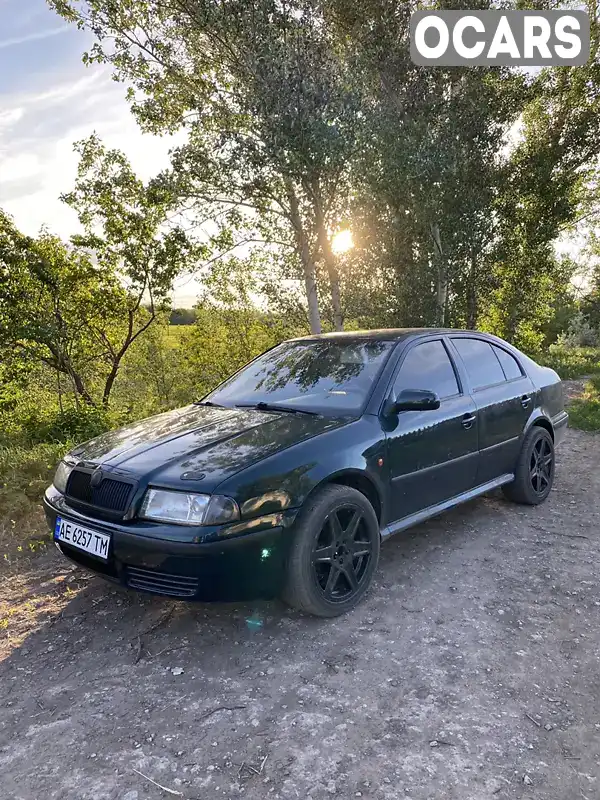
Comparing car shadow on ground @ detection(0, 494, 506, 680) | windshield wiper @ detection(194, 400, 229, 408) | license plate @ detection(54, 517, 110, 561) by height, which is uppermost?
windshield wiper @ detection(194, 400, 229, 408)

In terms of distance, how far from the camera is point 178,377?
931 inches

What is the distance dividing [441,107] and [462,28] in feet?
5.96

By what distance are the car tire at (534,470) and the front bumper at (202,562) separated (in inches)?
106

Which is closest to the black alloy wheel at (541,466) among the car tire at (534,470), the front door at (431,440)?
the car tire at (534,470)

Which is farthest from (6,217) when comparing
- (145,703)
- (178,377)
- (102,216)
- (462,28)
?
(178,377)

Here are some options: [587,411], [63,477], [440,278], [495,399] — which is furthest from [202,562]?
[440,278]

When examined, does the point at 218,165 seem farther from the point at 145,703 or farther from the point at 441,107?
the point at 145,703

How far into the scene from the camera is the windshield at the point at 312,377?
369cm

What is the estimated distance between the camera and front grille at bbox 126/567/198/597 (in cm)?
276

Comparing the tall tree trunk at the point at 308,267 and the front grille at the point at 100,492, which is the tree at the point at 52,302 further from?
the front grille at the point at 100,492

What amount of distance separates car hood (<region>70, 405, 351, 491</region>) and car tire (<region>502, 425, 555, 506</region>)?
217 centimetres

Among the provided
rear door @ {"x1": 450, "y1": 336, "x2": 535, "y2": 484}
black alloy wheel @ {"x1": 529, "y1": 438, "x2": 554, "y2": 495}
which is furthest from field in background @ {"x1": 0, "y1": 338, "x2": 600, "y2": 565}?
rear door @ {"x1": 450, "y1": 336, "x2": 535, "y2": 484}

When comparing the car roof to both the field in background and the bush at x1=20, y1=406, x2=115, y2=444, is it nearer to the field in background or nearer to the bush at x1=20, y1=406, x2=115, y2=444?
the field in background

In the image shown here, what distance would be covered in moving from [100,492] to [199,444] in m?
0.58
